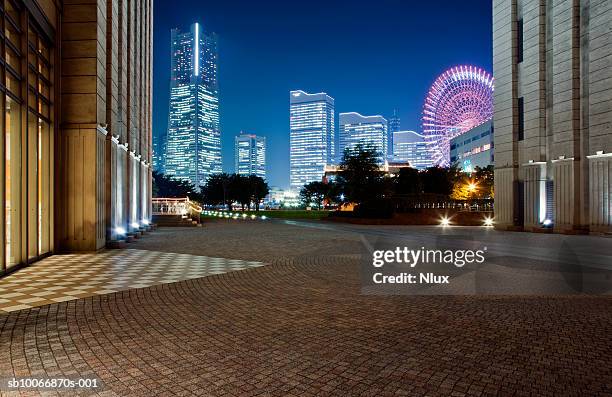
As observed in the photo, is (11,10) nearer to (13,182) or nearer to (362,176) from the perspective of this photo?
(13,182)

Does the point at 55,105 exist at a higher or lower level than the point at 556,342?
higher

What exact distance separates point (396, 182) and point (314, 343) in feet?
192

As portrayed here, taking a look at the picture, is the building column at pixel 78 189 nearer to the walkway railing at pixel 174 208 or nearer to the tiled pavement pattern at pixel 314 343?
the tiled pavement pattern at pixel 314 343

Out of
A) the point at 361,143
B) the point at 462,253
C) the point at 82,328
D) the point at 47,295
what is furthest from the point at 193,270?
the point at 361,143

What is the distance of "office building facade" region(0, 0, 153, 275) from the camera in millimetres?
11023

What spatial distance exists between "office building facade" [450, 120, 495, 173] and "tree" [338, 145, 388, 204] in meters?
55.2

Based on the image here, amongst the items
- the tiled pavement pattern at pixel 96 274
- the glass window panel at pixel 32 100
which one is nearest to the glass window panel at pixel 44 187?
the tiled pavement pattern at pixel 96 274

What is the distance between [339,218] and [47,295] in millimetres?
32643

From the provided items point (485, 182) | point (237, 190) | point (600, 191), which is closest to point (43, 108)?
point (600, 191)

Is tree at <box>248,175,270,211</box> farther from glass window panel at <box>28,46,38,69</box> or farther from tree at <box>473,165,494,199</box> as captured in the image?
glass window panel at <box>28,46,38,69</box>

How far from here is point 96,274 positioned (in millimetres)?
10500

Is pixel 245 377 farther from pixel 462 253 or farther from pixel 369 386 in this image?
pixel 462 253

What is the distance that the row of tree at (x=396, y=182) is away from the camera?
137ft

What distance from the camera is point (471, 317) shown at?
6551mm
